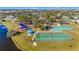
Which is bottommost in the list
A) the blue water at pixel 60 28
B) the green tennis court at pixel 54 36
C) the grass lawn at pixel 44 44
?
the grass lawn at pixel 44 44

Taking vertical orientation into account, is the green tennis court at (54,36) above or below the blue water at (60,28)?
below

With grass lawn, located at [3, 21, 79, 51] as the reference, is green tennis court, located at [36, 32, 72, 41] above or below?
above

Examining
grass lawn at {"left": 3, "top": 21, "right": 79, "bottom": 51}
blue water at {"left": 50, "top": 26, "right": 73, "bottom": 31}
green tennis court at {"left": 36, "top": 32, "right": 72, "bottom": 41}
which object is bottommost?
grass lawn at {"left": 3, "top": 21, "right": 79, "bottom": 51}

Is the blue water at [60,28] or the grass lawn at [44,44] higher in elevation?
the blue water at [60,28]

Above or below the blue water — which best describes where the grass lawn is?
below

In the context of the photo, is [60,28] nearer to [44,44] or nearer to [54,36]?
[54,36]
